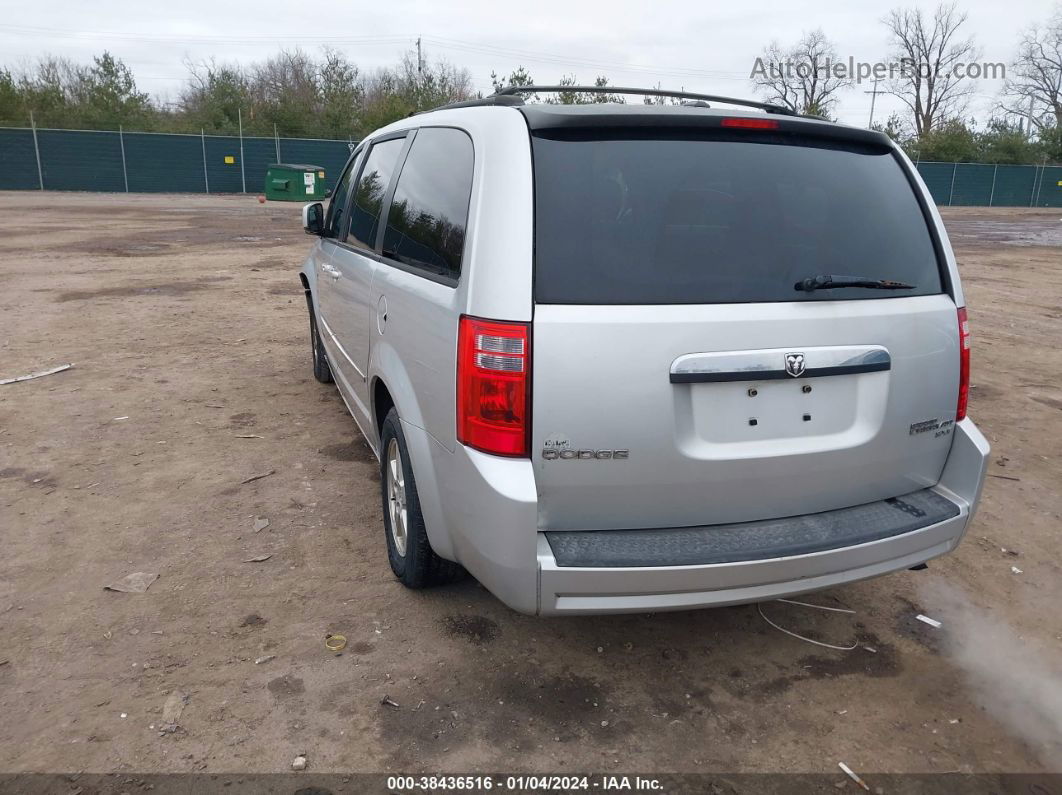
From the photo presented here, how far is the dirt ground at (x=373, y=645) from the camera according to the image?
8.51 ft

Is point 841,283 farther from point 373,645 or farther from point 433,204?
point 373,645

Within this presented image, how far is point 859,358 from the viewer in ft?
8.72

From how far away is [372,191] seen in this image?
4277 mm

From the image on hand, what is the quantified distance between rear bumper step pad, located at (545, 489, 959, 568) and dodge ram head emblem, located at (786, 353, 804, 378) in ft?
1.67

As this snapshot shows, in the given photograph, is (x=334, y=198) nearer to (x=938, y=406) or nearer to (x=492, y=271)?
(x=492, y=271)

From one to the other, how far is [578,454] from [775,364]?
0.68 metres

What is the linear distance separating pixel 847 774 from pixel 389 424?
6.85 feet

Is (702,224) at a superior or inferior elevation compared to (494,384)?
superior

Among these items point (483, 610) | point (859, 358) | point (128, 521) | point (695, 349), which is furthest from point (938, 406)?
point (128, 521)

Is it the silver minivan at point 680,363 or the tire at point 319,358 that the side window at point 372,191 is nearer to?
the silver minivan at point 680,363

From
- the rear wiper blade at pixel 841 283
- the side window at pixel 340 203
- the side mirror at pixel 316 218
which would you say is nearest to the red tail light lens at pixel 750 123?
the rear wiper blade at pixel 841 283

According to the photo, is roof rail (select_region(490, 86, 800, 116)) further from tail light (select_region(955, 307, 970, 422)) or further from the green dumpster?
the green dumpster

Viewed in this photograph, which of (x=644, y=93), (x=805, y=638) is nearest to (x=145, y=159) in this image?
(x=644, y=93)

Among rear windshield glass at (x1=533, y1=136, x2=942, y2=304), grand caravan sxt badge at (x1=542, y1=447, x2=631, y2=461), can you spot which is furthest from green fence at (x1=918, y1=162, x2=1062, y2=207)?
grand caravan sxt badge at (x1=542, y1=447, x2=631, y2=461)
